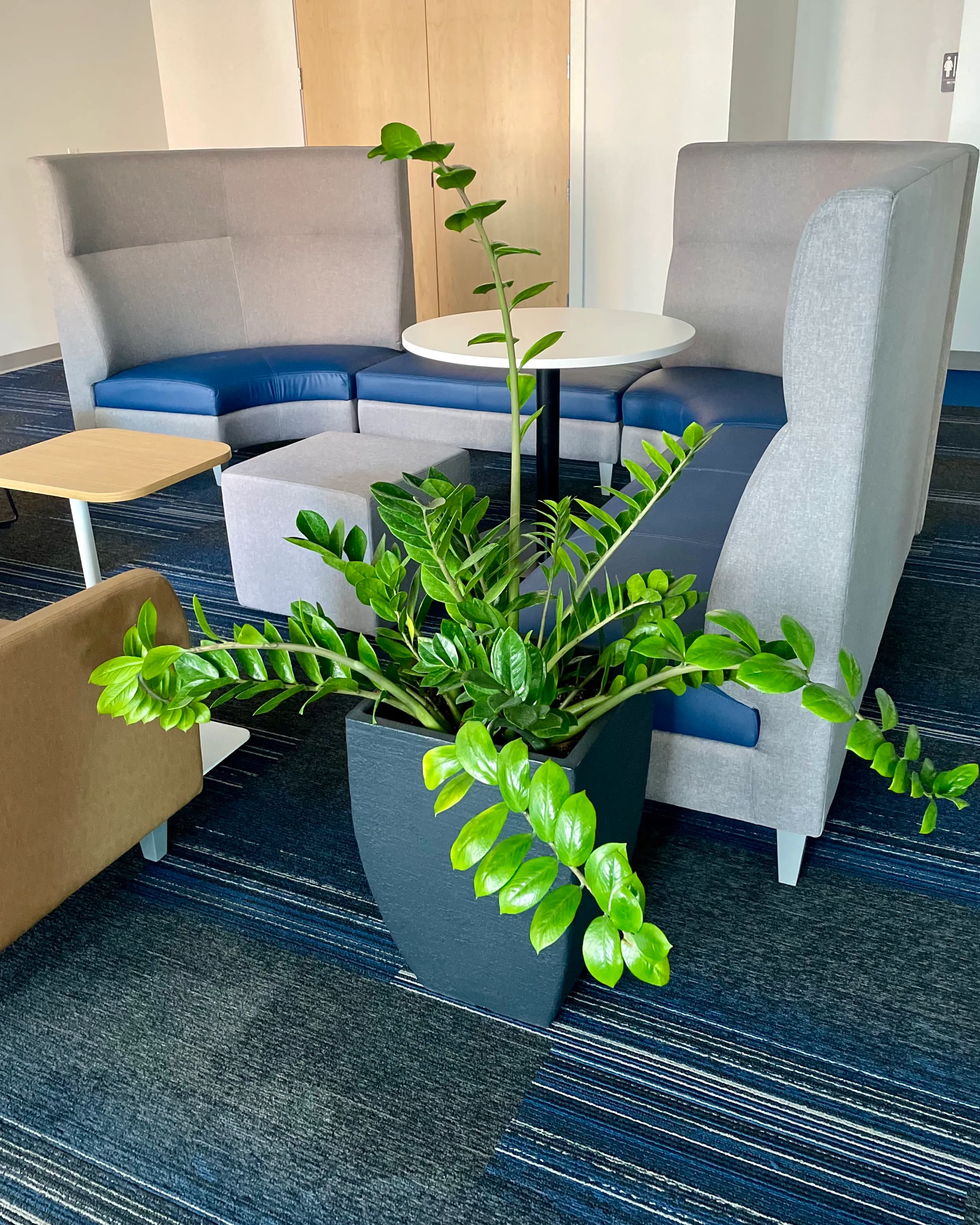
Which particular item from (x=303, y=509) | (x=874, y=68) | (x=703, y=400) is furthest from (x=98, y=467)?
(x=874, y=68)

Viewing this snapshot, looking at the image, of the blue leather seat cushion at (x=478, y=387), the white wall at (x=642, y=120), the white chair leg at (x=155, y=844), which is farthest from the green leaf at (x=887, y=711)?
the white wall at (x=642, y=120)

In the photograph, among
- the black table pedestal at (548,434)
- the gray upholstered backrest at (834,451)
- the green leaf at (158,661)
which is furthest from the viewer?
the black table pedestal at (548,434)

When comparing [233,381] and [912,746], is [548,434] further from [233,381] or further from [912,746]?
[912,746]

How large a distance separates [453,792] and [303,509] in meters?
1.60

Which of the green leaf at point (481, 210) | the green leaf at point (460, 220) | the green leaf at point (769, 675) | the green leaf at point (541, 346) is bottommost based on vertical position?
A: the green leaf at point (769, 675)

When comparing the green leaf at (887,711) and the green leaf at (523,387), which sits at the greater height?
the green leaf at (523,387)

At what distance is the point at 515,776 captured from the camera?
3.47 ft

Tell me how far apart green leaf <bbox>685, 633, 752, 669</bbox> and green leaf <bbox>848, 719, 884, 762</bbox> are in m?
0.15

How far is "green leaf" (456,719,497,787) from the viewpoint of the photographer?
3.60 ft

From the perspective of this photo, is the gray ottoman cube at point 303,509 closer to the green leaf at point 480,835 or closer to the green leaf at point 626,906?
the green leaf at point 480,835

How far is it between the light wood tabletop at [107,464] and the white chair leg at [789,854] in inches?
58.9

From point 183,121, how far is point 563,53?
100 inches

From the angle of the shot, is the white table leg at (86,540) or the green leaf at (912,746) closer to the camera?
the green leaf at (912,746)

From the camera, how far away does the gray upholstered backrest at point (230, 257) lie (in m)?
3.99
